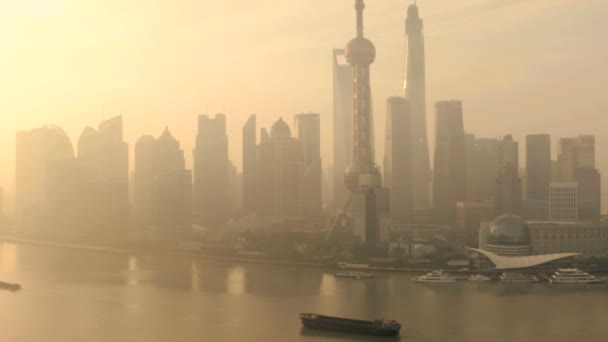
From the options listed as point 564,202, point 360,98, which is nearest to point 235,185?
point 360,98

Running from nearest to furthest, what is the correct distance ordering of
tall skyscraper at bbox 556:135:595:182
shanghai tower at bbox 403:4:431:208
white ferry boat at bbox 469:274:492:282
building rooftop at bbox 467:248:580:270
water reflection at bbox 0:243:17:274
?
white ferry boat at bbox 469:274:492:282 < building rooftop at bbox 467:248:580:270 < water reflection at bbox 0:243:17:274 < tall skyscraper at bbox 556:135:595:182 < shanghai tower at bbox 403:4:431:208

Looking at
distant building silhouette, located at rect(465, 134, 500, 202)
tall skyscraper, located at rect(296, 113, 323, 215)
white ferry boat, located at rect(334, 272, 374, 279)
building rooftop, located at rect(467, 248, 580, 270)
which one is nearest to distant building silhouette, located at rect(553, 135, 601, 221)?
distant building silhouette, located at rect(465, 134, 500, 202)

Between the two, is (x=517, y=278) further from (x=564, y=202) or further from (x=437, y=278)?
(x=564, y=202)

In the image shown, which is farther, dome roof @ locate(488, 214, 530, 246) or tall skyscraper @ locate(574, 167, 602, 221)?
tall skyscraper @ locate(574, 167, 602, 221)

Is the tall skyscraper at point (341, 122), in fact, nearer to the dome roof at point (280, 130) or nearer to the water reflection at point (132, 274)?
the dome roof at point (280, 130)

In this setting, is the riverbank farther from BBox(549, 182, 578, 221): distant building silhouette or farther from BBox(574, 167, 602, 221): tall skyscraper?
BBox(574, 167, 602, 221): tall skyscraper

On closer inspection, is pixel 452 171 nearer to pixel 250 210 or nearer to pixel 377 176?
pixel 377 176
